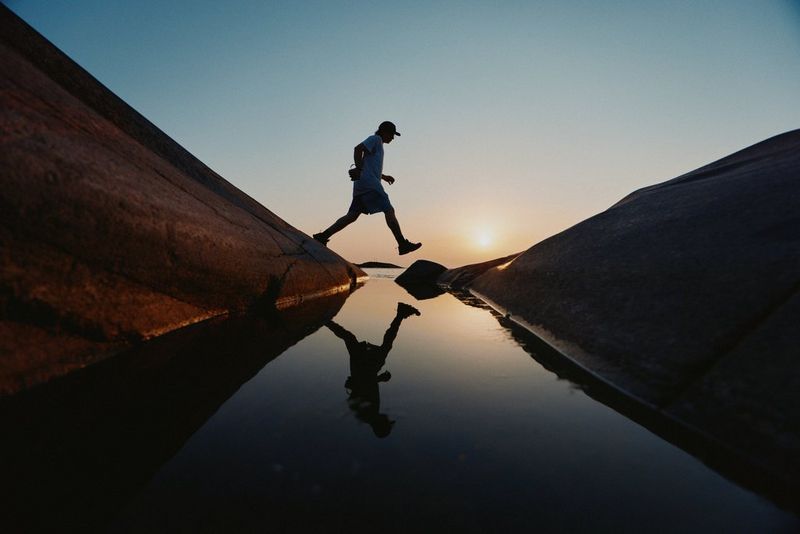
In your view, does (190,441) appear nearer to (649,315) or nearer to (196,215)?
(649,315)

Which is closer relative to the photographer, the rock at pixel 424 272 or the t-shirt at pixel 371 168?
the t-shirt at pixel 371 168

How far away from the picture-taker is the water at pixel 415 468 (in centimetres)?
51

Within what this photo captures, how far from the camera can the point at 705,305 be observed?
102 cm

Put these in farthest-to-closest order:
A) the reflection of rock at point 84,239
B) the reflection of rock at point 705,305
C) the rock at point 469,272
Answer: the rock at point 469,272
the reflection of rock at point 84,239
the reflection of rock at point 705,305

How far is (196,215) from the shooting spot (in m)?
1.95

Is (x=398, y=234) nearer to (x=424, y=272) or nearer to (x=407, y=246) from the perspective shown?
Answer: (x=407, y=246)

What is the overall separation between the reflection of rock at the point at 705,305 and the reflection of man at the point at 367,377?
684 millimetres

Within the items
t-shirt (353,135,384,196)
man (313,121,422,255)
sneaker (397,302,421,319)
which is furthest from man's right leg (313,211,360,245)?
sneaker (397,302,421,319)

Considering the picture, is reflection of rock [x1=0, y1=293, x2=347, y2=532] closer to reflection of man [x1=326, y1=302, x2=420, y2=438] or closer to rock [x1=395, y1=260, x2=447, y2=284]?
reflection of man [x1=326, y1=302, x2=420, y2=438]

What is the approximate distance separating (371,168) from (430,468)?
13.6 ft

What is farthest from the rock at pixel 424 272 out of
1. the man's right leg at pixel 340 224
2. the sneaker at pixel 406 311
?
the sneaker at pixel 406 311

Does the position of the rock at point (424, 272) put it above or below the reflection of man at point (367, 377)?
above

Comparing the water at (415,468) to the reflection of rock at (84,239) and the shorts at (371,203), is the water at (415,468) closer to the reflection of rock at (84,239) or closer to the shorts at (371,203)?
the reflection of rock at (84,239)

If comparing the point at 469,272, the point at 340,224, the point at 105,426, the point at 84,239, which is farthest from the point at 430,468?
the point at 469,272
